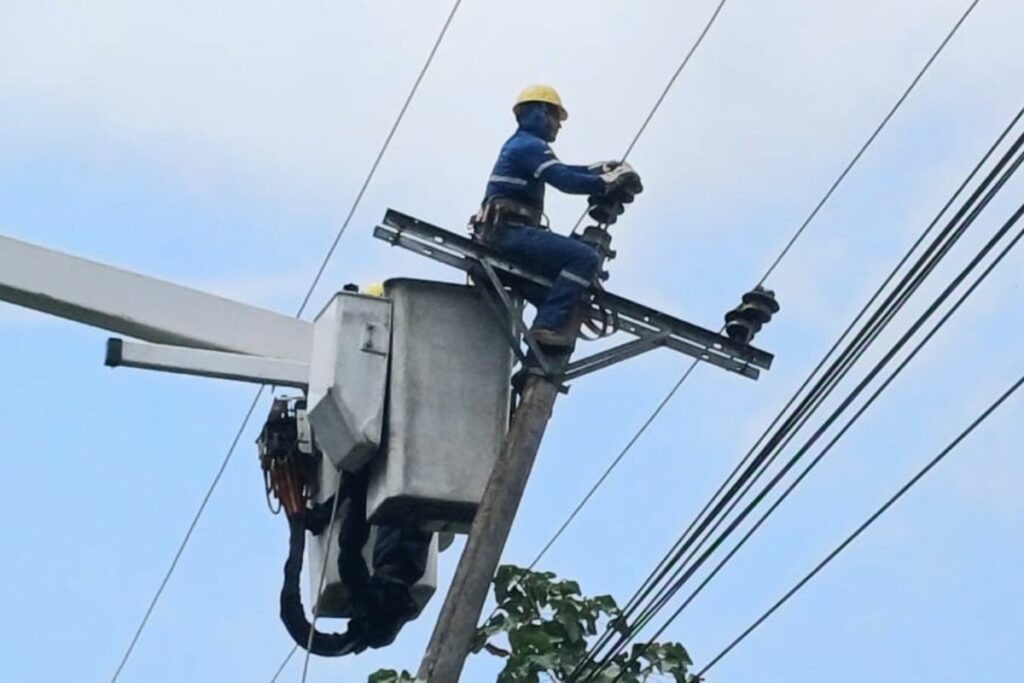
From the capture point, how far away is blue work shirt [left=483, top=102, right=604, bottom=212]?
34.7 feet

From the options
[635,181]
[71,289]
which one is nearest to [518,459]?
[635,181]

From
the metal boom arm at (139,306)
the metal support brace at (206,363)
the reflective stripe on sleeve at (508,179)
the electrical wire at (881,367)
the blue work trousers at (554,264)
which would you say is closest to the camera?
the electrical wire at (881,367)

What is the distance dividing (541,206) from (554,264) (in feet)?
1.26

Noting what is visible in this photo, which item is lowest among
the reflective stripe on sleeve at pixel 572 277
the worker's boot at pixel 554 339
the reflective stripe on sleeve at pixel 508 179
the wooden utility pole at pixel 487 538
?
the wooden utility pole at pixel 487 538

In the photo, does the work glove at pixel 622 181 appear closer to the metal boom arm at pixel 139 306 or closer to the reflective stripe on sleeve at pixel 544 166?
the reflective stripe on sleeve at pixel 544 166

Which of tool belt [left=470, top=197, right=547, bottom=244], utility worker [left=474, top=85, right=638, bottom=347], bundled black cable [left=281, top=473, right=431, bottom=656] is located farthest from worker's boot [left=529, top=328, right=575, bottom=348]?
bundled black cable [left=281, top=473, right=431, bottom=656]

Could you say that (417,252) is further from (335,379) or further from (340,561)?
(340,561)

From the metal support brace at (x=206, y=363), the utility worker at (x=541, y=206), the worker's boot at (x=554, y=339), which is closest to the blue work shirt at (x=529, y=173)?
the utility worker at (x=541, y=206)

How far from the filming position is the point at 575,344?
406 inches

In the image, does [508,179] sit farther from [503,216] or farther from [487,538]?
[487,538]

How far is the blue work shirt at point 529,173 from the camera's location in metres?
10.6

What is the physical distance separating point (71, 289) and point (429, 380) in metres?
1.67

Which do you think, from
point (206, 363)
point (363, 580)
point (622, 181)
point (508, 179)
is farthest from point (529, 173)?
point (363, 580)

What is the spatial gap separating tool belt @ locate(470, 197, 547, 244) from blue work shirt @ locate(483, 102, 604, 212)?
0.10 feet
